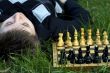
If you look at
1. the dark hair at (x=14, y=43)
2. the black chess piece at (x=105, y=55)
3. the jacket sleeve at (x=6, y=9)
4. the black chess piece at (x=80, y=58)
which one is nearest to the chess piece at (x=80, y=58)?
the black chess piece at (x=80, y=58)

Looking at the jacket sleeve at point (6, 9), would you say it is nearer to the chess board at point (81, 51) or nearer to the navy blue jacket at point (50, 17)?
the navy blue jacket at point (50, 17)

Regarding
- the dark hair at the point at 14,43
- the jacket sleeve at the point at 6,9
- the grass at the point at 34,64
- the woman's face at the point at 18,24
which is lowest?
the grass at the point at 34,64

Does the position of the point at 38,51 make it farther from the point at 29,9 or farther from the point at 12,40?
the point at 29,9

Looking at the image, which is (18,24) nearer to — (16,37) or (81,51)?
(16,37)

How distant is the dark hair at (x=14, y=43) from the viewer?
411cm

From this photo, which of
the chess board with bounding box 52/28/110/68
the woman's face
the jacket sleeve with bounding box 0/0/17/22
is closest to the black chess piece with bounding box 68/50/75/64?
the chess board with bounding box 52/28/110/68

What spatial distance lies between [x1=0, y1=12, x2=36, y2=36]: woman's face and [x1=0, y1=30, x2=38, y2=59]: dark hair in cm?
9

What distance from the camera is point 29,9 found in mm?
4879

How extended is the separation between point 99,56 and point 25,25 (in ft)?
3.03

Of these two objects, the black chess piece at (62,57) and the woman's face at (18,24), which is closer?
the black chess piece at (62,57)

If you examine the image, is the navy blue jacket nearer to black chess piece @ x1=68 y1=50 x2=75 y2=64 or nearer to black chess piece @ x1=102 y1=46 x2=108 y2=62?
black chess piece @ x1=68 y1=50 x2=75 y2=64

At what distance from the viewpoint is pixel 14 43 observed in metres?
4.12

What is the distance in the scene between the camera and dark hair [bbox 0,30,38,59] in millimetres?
4109

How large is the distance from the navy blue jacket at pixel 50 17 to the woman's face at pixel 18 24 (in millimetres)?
217
